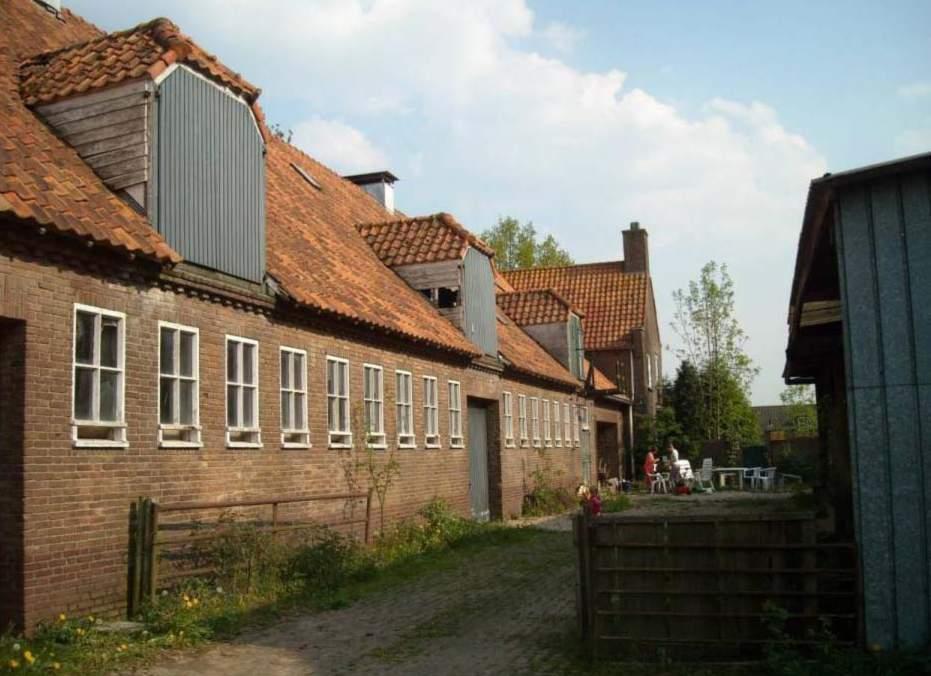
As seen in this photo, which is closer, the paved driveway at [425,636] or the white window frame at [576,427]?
the paved driveway at [425,636]

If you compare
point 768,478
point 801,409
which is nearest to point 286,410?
point 768,478

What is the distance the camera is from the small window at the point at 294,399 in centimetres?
1452

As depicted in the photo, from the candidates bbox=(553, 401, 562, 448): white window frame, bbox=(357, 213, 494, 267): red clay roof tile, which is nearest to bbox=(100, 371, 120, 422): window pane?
bbox=(357, 213, 494, 267): red clay roof tile

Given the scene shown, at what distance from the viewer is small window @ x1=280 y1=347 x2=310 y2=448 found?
1452 cm

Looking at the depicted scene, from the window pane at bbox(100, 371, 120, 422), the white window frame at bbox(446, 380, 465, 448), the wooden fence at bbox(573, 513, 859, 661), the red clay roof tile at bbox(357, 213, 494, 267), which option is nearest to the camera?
the wooden fence at bbox(573, 513, 859, 661)

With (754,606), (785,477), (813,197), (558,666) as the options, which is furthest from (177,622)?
(785,477)

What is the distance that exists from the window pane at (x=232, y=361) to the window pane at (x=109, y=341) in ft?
7.72

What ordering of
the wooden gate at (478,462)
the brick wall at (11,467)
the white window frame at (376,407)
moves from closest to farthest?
the brick wall at (11,467), the white window frame at (376,407), the wooden gate at (478,462)

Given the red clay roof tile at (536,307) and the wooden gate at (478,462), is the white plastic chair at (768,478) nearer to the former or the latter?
the red clay roof tile at (536,307)

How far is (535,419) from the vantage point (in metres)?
28.5

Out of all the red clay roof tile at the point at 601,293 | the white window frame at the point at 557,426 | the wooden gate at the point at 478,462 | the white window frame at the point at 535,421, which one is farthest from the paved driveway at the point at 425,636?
the red clay roof tile at the point at 601,293

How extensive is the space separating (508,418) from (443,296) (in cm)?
435

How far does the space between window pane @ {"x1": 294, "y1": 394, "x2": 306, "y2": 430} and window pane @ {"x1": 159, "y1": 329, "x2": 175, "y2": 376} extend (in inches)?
128

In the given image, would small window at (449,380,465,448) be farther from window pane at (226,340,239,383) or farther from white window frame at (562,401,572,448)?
white window frame at (562,401,572,448)
